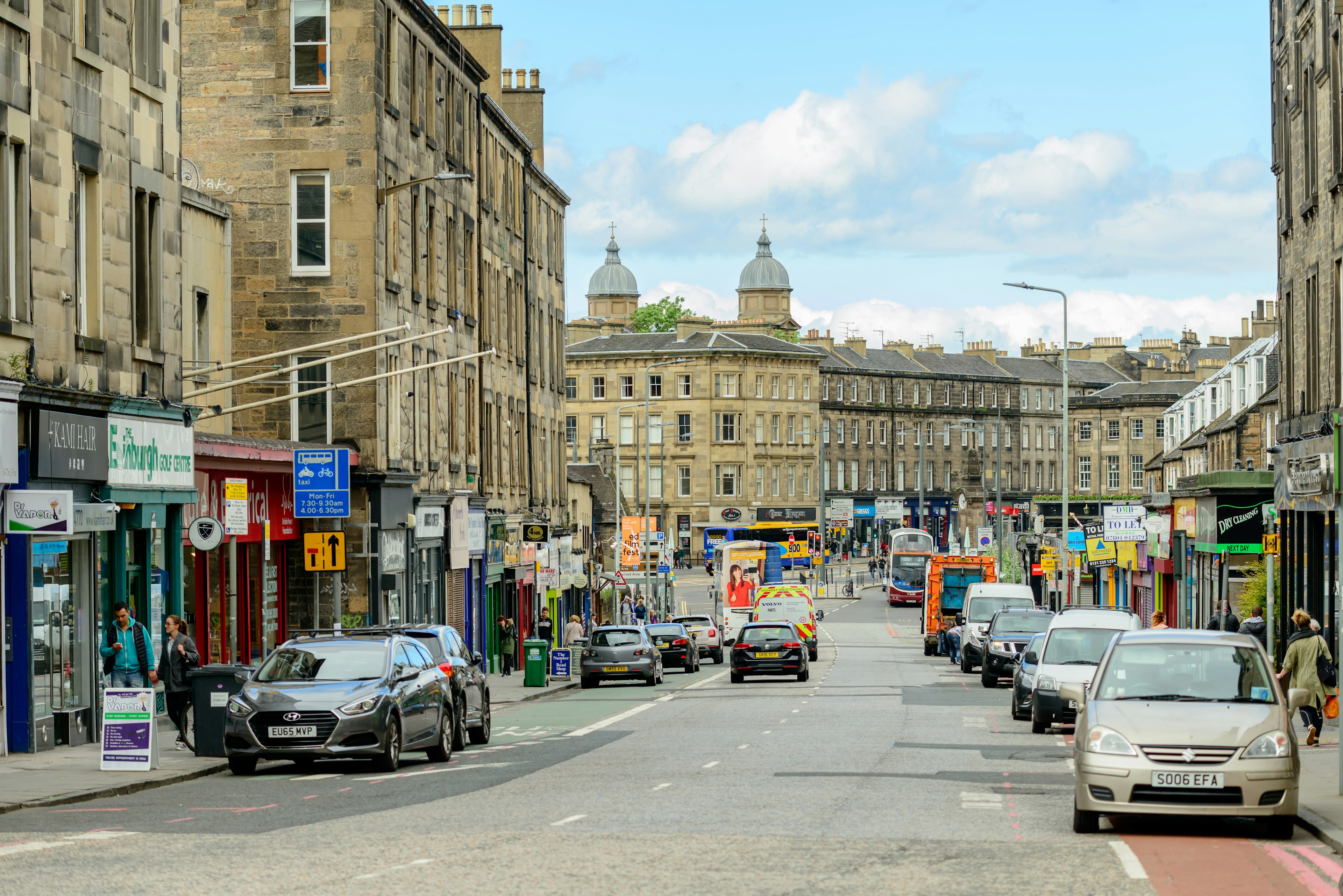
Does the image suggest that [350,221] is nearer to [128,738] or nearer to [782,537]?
[128,738]

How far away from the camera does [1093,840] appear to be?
13.8m

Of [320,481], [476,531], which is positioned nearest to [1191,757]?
[320,481]

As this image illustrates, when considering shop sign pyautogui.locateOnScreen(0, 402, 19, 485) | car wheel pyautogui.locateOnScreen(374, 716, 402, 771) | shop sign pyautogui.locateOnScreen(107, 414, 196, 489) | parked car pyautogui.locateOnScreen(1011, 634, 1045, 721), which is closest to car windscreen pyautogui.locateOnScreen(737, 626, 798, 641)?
parked car pyautogui.locateOnScreen(1011, 634, 1045, 721)

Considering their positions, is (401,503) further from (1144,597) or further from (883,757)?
(1144,597)

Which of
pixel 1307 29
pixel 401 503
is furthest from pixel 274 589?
pixel 1307 29

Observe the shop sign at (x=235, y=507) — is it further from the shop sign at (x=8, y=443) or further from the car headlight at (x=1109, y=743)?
the car headlight at (x=1109, y=743)

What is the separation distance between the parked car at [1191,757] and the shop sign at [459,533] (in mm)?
30815

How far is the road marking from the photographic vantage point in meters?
14.6

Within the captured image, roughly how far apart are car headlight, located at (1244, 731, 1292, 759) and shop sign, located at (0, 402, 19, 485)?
13.9 m

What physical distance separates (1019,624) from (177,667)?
67.5ft

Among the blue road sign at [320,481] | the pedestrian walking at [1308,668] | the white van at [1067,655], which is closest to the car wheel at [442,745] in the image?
the white van at [1067,655]

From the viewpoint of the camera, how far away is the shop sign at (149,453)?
80.6ft

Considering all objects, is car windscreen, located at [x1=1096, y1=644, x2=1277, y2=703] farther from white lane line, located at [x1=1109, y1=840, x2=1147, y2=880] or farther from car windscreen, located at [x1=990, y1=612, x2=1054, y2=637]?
car windscreen, located at [x1=990, y1=612, x2=1054, y2=637]

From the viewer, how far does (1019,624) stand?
38281mm
